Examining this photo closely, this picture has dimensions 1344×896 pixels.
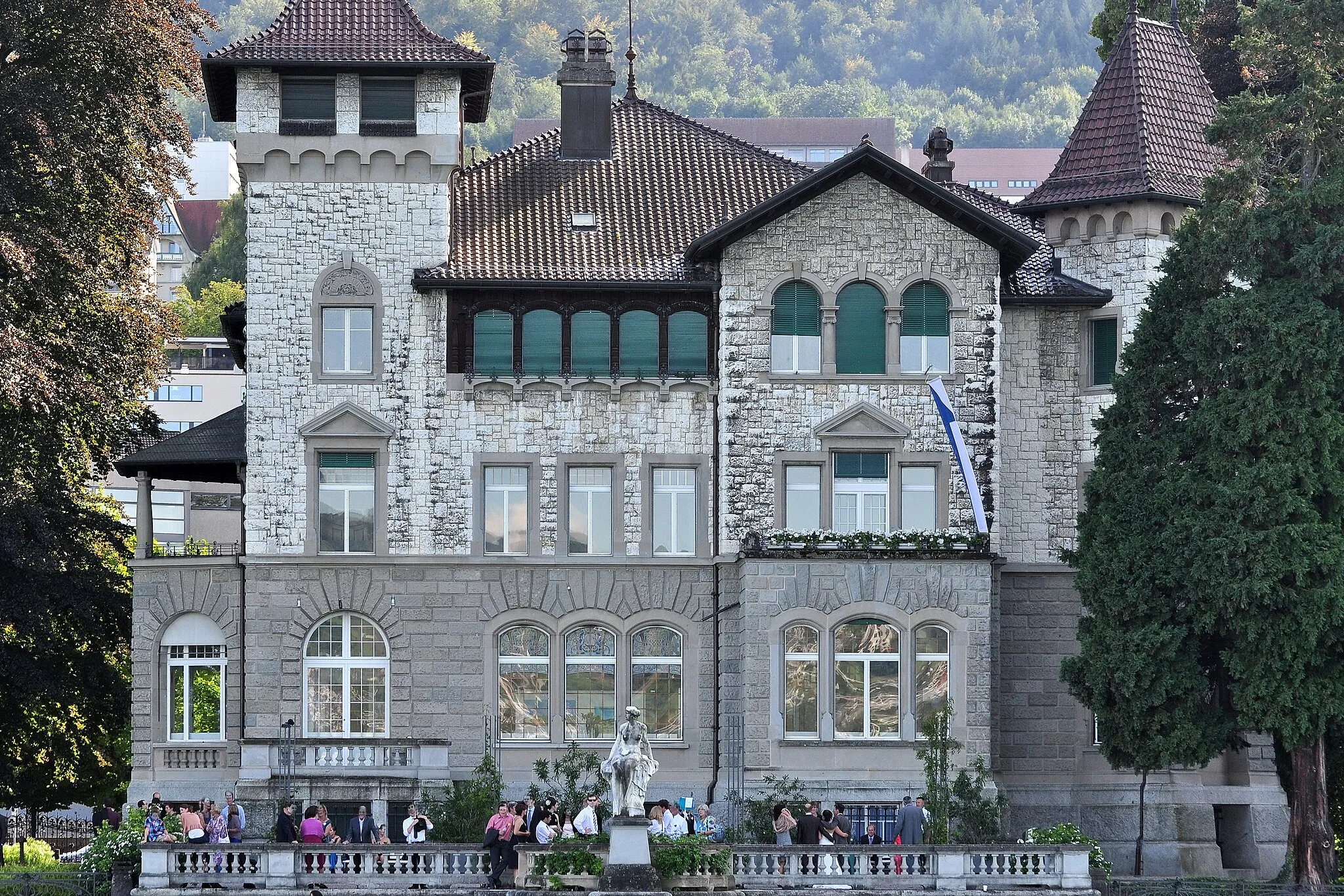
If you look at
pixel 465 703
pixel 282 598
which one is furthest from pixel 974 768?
pixel 282 598

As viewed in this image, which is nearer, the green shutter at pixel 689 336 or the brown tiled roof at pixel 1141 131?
the green shutter at pixel 689 336

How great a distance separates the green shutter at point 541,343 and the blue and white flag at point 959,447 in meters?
8.13

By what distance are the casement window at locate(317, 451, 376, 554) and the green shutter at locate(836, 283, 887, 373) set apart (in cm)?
1041

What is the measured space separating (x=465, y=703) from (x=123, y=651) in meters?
9.84

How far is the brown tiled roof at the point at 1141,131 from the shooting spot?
54625 millimetres

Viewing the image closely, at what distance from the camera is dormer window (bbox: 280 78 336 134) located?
53719mm

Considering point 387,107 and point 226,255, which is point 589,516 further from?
point 226,255

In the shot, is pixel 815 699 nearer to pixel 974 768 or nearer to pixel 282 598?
pixel 974 768

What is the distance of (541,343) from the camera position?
53.6 metres

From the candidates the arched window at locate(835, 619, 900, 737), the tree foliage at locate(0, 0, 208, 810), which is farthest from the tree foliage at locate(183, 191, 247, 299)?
the arched window at locate(835, 619, 900, 737)

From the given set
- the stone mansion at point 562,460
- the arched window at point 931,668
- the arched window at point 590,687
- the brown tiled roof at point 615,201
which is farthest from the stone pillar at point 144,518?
the arched window at point 931,668

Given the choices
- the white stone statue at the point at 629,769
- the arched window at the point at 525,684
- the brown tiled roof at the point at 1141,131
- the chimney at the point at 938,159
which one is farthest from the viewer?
the chimney at the point at 938,159

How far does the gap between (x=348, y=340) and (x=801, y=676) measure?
478 inches

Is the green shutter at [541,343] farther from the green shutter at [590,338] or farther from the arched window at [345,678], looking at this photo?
the arched window at [345,678]
